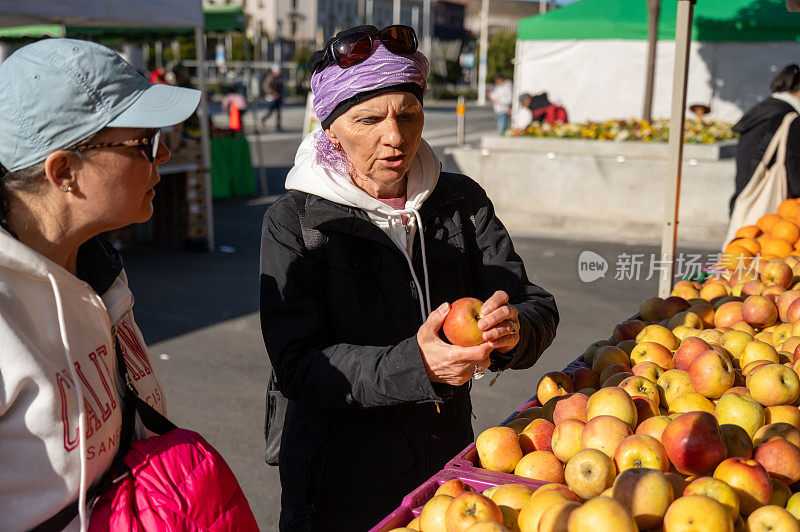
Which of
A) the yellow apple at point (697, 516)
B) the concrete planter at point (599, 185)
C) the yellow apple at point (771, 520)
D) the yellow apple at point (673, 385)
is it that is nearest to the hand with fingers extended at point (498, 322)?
the yellow apple at point (697, 516)

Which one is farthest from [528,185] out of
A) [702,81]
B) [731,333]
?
[731,333]

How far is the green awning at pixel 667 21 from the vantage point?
512 inches

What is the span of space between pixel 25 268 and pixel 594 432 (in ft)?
4.48

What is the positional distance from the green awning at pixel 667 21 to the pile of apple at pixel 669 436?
11.9 meters

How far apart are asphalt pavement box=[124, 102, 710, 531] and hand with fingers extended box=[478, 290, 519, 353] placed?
237cm

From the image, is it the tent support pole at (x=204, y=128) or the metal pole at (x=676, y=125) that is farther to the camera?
the tent support pole at (x=204, y=128)

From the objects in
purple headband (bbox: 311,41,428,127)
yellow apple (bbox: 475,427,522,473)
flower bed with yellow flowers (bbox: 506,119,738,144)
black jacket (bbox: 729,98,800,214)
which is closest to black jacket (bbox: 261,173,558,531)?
yellow apple (bbox: 475,427,522,473)

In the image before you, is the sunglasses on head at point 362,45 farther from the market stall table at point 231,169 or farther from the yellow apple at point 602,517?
the market stall table at point 231,169

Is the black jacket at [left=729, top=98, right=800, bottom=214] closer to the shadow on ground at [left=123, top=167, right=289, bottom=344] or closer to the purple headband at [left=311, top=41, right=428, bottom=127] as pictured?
the shadow on ground at [left=123, top=167, right=289, bottom=344]

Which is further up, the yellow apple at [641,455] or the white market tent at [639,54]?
the white market tent at [639,54]

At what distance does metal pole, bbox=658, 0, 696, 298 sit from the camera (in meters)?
4.34

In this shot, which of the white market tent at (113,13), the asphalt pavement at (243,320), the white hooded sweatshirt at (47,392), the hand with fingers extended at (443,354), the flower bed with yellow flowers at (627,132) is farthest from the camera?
the flower bed with yellow flowers at (627,132)

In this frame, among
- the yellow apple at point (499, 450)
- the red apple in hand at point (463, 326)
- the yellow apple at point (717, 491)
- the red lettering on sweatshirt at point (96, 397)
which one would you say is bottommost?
the yellow apple at point (499, 450)

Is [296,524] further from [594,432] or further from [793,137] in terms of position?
[793,137]
